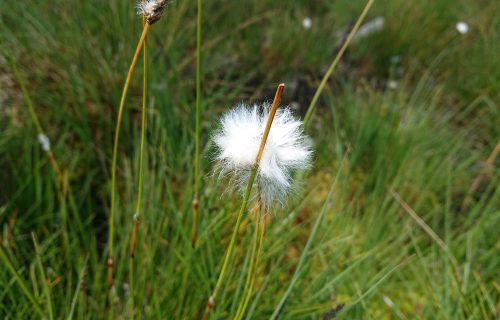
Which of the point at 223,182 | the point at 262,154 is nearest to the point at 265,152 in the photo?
the point at 262,154

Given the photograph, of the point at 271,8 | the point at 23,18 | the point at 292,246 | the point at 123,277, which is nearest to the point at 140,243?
the point at 123,277

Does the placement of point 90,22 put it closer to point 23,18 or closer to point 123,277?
point 23,18

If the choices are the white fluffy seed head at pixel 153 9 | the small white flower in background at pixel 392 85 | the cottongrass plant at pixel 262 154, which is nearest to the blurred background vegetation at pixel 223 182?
the small white flower in background at pixel 392 85

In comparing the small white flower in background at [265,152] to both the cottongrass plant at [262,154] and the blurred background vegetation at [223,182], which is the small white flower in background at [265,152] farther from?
the blurred background vegetation at [223,182]

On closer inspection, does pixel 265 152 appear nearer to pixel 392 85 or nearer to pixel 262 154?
pixel 262 154

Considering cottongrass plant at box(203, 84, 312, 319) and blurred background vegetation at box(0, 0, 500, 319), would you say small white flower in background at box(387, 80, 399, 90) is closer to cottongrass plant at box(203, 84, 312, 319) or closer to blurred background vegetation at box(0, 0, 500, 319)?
blurred background vegetation at box(0, 0, 500, 319)

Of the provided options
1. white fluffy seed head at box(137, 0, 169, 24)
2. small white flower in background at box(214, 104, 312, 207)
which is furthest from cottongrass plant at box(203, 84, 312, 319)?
white fluffy seed head at box(137, 0, 169, 24)
